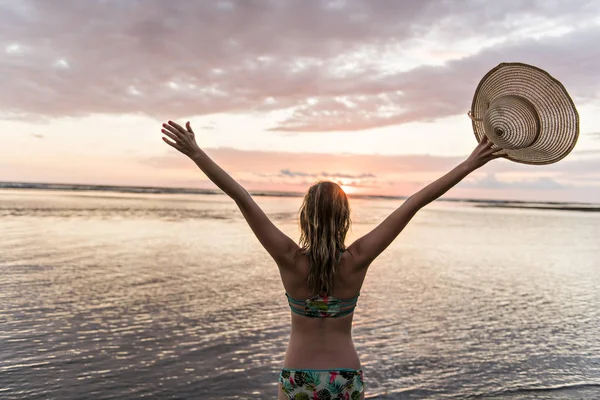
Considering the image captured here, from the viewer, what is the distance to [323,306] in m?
2.87

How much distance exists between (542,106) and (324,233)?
1.55 metres

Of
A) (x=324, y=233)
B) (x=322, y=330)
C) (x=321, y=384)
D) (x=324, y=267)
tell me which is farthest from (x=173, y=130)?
(x=321, y=384)

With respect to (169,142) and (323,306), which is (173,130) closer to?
(169,142)

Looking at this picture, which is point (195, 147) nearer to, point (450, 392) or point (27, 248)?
point (450, 392)

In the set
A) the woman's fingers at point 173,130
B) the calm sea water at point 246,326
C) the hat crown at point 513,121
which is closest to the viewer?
the woman's fingers at point 173,130

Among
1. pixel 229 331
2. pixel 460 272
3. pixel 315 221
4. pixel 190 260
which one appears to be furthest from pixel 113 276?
pixel 315 221

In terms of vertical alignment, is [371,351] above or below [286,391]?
below

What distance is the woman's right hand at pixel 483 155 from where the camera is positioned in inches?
113

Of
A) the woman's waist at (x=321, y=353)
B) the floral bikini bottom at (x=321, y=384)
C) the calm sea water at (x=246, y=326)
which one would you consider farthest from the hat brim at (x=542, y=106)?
the calm sea water at (x=246, y=326)

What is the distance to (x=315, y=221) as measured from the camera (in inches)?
111

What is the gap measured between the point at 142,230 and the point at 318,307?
68.7 ft

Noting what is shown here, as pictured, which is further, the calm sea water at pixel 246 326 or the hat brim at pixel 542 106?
the calm sea water at pixel 246 326

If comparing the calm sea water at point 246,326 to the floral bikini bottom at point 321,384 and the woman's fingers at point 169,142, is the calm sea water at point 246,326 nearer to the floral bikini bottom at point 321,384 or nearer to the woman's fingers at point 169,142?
the floral bikini bottom at point 321,384

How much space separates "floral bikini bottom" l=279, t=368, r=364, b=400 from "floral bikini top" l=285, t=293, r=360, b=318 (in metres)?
0.33
